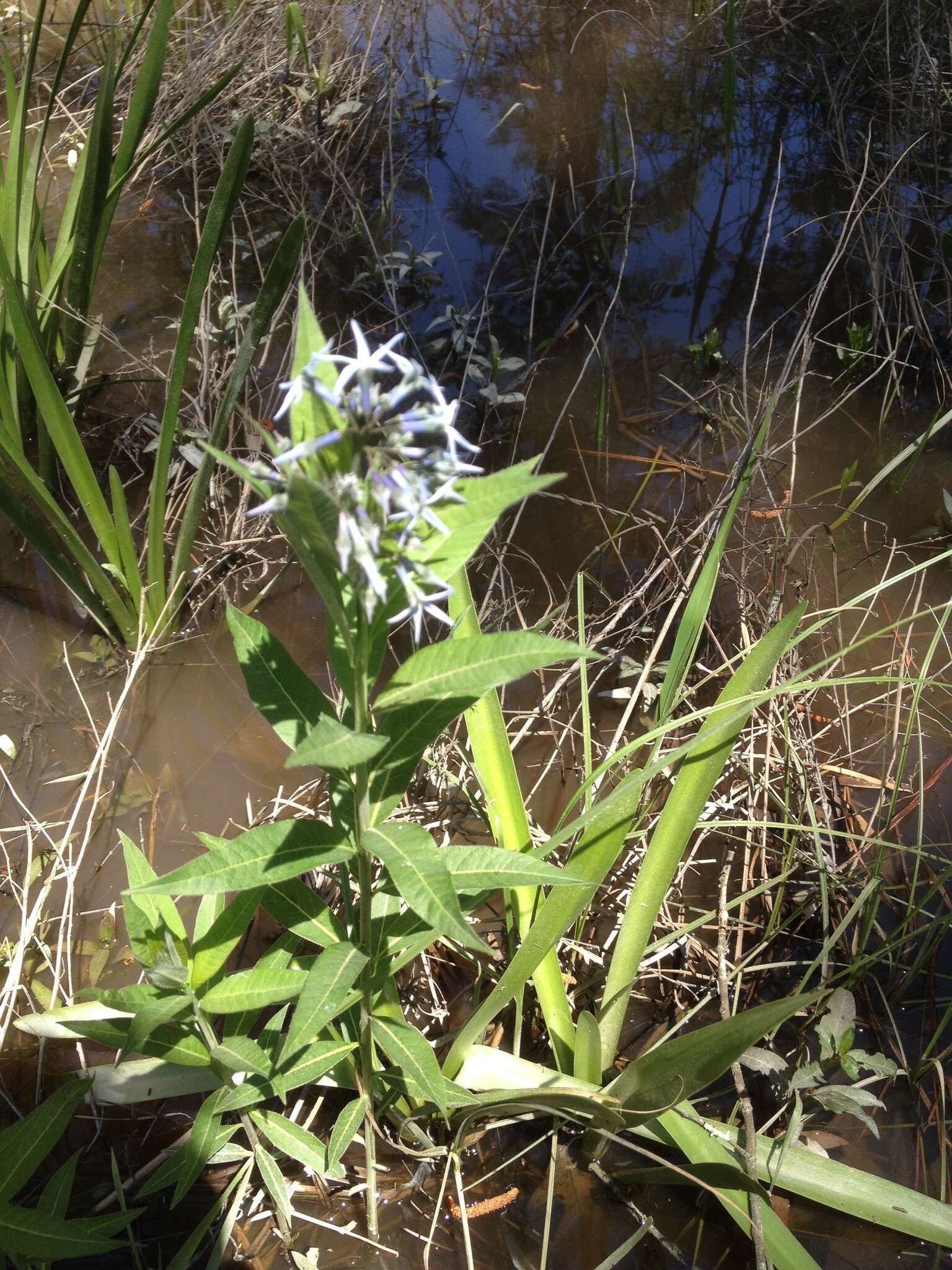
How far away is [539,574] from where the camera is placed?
2535 millimetres

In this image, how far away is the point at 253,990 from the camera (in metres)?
1.22

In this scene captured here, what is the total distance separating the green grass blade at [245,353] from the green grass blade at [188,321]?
0.18ft

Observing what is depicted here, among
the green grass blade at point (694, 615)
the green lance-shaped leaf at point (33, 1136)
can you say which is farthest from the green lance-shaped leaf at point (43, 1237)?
the green grass blade at point (694, 615)

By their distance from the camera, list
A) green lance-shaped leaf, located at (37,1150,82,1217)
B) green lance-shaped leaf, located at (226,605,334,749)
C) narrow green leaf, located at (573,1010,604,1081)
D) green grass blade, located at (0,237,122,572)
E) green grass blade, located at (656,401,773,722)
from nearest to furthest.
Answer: green lance-shaped leaf, located at (226,605,334,749), green lance-shaped leaf, located at (37,1150,82,1217), narrow green leaf, located at (573,1010,604,1081), green grass blade, located at (656,401,773,722), green grass blade, located at (0,237,122,572)

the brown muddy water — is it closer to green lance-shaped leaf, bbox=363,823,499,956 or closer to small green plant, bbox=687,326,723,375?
small green plant, bbox=687,326,723,375

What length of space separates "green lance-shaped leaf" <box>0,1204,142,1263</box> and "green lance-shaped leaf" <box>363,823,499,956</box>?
73cm

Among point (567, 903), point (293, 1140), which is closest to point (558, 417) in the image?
point (567, 903)

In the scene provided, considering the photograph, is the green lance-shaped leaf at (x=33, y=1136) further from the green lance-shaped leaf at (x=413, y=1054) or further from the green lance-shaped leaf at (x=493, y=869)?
the green lance-shaped leaf at (x=493, y=869)

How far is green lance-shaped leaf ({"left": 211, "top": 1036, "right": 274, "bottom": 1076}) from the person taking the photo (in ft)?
4.06

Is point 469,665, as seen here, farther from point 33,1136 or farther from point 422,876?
point 33,1136

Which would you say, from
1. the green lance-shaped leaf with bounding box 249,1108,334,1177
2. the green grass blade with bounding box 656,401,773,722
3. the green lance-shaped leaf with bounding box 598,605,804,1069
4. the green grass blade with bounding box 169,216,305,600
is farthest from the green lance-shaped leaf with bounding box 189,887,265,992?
the green grass blade with bounding box 169,216,305,600

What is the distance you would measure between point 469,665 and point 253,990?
2.04ft

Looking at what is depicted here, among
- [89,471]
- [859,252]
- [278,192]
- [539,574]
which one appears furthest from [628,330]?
[89,471]

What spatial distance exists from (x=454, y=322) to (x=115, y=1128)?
2.51 meters
